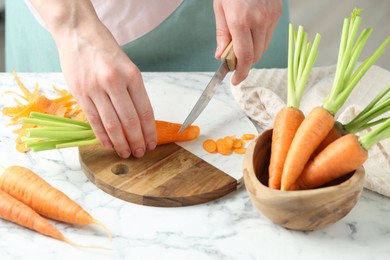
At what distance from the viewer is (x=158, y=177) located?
3.94 ft

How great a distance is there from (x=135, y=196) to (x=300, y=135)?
0.31 m

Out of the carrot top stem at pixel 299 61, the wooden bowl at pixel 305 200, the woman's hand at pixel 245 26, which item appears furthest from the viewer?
the woman's hand at pixel 245 26

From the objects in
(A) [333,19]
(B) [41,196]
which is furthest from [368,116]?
(A) [333,19]

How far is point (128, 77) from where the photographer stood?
1148 mm

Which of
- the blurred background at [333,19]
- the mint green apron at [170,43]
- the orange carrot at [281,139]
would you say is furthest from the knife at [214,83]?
the blurred background at [333,19]

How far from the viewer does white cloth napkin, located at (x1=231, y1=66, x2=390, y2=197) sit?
1.32m

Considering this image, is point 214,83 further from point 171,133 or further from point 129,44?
point 129,44

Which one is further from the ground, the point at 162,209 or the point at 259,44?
the point at 259,44

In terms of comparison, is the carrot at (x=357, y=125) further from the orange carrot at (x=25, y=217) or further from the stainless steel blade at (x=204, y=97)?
the orange carrot at (x=25, y=217)

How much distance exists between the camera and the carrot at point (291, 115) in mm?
1068

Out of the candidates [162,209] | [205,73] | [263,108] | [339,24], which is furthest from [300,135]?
[339,24]

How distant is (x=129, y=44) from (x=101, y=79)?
52 cm

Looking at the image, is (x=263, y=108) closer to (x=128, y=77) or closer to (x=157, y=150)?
(x=157, y=150)

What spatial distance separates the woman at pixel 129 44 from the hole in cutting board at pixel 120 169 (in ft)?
0.07
